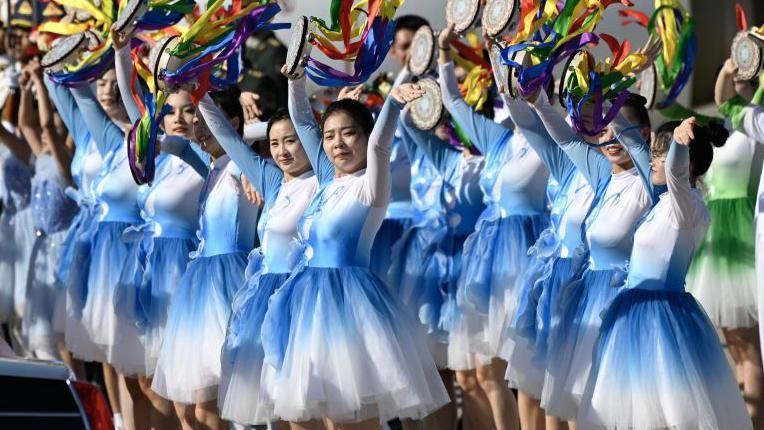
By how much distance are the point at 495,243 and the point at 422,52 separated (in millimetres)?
914

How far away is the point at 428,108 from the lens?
23.4 ft

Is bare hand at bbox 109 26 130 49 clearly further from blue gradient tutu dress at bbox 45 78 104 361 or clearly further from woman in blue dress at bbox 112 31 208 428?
blue gradient tutu dress at bbox 45 78 104 361

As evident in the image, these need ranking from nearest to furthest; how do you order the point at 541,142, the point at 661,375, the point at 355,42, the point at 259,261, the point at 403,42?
the point at 661,375, the point at 355,42, the point at 259,261, the point at 541,142, the point at 403,42

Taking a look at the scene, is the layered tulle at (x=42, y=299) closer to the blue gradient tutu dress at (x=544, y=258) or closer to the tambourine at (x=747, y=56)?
the blue gradient tutu dress at (x=544, y=258)

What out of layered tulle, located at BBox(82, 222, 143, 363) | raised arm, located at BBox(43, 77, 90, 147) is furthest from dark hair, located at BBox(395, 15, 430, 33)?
layered tulle, located at BBox(82, 222, 143, 363)

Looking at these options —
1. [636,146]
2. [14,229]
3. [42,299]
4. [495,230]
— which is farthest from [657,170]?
[14,229]

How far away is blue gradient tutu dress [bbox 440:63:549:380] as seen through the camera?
260 inches

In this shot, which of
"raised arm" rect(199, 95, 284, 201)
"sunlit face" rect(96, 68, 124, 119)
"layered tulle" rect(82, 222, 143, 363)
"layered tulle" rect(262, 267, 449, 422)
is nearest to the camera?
"layered tulle" rect(262, 267, 449, 422)

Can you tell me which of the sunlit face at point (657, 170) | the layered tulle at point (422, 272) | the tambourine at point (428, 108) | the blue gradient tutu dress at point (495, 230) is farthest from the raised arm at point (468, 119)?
the sunlit face at point (657, 170)

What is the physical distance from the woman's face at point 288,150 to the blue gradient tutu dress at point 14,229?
339 cm

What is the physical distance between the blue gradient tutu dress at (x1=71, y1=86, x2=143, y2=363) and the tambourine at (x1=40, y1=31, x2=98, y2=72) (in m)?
0.30

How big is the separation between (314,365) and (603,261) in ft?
4.16

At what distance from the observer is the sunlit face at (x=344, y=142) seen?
5.55 metres

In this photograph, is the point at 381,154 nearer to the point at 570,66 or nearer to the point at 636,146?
the point at 570,66
